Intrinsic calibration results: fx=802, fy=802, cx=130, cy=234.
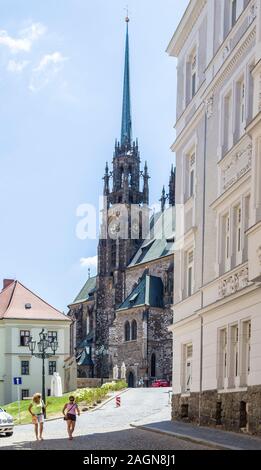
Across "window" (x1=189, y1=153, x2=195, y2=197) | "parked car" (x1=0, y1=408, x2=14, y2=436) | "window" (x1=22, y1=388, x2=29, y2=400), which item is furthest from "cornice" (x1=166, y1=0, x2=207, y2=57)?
"window" (x1=22, y1=388, x2=29, y2=400)

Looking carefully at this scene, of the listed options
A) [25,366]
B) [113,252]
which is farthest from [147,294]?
[25,366]

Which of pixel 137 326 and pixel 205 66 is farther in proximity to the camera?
pixel 137 326

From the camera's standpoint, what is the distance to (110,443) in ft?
59.3

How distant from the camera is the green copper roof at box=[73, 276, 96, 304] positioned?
10112 cm

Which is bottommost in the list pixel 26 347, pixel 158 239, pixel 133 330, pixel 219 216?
pixel 26 347

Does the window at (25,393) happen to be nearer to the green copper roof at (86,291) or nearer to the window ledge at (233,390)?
the green copper roof at (86,291)

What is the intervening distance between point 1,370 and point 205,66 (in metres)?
41.5

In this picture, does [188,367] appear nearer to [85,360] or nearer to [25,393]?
[25,393]

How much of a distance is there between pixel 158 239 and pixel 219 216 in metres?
64.7

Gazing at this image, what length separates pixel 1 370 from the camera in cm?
6169

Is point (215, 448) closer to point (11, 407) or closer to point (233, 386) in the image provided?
point (233, 386)

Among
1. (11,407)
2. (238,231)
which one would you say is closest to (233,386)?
(238,231)

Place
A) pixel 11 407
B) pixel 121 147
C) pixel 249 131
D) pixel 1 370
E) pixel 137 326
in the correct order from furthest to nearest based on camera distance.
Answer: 1. pixel 121 147
2. pixel 137 326
3. pixel 1 370
4. pixel 11 407
5. pixel 249 131

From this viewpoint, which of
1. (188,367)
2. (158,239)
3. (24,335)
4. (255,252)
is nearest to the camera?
(255,252)
